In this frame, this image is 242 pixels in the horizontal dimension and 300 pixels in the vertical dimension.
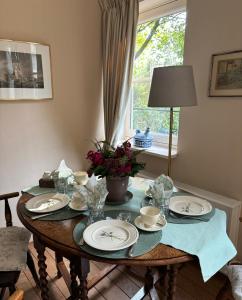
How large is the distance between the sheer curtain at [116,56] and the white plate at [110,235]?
145 cm

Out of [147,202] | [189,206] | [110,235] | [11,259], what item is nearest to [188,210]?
[189,206]

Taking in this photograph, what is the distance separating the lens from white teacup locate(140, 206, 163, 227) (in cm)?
110

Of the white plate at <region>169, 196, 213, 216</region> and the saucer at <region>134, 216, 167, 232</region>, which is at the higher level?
the white plate at <region>169, 196, 213, 216</region>

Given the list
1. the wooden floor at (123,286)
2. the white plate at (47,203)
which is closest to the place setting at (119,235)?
the white plate at (47,203)

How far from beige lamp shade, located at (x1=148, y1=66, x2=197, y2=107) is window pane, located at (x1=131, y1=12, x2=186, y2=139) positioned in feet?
2.23

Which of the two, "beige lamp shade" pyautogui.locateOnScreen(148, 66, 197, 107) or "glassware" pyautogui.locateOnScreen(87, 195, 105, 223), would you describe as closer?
"glassware" pyautogui.locateOnScreen(87, 195, 105, 223)

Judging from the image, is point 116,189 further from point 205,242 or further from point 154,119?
point 154,119

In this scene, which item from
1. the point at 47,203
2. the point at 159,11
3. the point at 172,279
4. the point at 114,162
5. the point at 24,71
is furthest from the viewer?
the point at 159,11

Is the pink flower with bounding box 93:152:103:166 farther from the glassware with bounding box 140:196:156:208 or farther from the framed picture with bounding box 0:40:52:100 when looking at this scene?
the framed picture with bounding box 0:40:52:100

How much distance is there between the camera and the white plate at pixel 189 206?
4.09ft

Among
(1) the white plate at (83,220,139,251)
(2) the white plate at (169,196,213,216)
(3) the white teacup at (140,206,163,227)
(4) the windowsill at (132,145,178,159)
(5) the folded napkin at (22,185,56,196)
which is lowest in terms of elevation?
(5) the folded napkin at (22,185,56,196)

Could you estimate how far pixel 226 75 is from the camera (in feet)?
5.59

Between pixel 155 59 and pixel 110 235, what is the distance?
1.95m

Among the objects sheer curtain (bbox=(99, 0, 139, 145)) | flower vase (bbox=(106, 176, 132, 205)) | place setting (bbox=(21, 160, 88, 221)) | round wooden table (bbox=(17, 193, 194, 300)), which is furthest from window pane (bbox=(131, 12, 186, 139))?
round wooden table (bbox=(17, 193, 194, 300))
